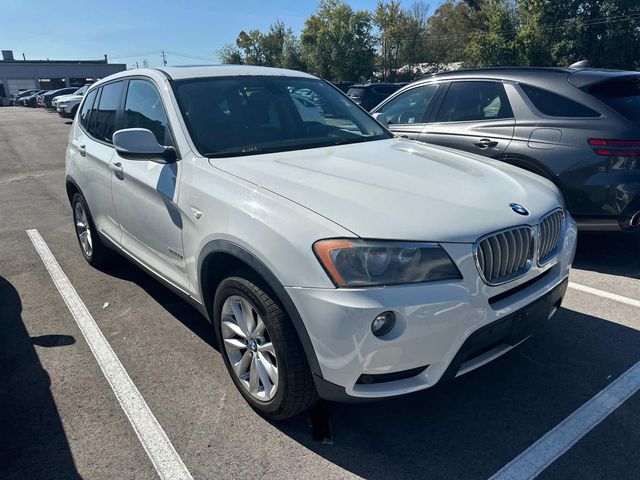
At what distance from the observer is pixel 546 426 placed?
8.66 feet

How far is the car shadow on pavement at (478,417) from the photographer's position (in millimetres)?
2434

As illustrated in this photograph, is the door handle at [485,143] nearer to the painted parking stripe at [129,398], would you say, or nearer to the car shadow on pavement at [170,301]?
the car shadow on pavement at [170,301]

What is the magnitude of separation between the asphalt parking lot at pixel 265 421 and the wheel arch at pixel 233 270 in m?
0.52

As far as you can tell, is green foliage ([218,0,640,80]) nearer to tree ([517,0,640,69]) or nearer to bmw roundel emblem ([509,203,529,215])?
tree ([517,0,640,69])

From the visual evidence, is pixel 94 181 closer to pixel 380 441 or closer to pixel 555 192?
pixel 380 441

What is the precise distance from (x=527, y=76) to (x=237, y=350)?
4123mm

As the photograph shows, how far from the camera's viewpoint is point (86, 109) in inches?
200

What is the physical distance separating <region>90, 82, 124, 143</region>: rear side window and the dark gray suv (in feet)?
7.65

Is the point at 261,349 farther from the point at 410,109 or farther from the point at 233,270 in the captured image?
the point at 410,109

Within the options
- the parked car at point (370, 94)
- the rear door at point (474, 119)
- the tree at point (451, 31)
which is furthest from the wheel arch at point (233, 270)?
the tree at point (451, 31)

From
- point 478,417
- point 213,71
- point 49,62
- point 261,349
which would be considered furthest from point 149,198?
point 49,62

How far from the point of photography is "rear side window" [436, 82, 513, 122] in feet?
17.6

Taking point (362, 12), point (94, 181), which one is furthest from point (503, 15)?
point (94, 181)

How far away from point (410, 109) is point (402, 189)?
4.06 metres
